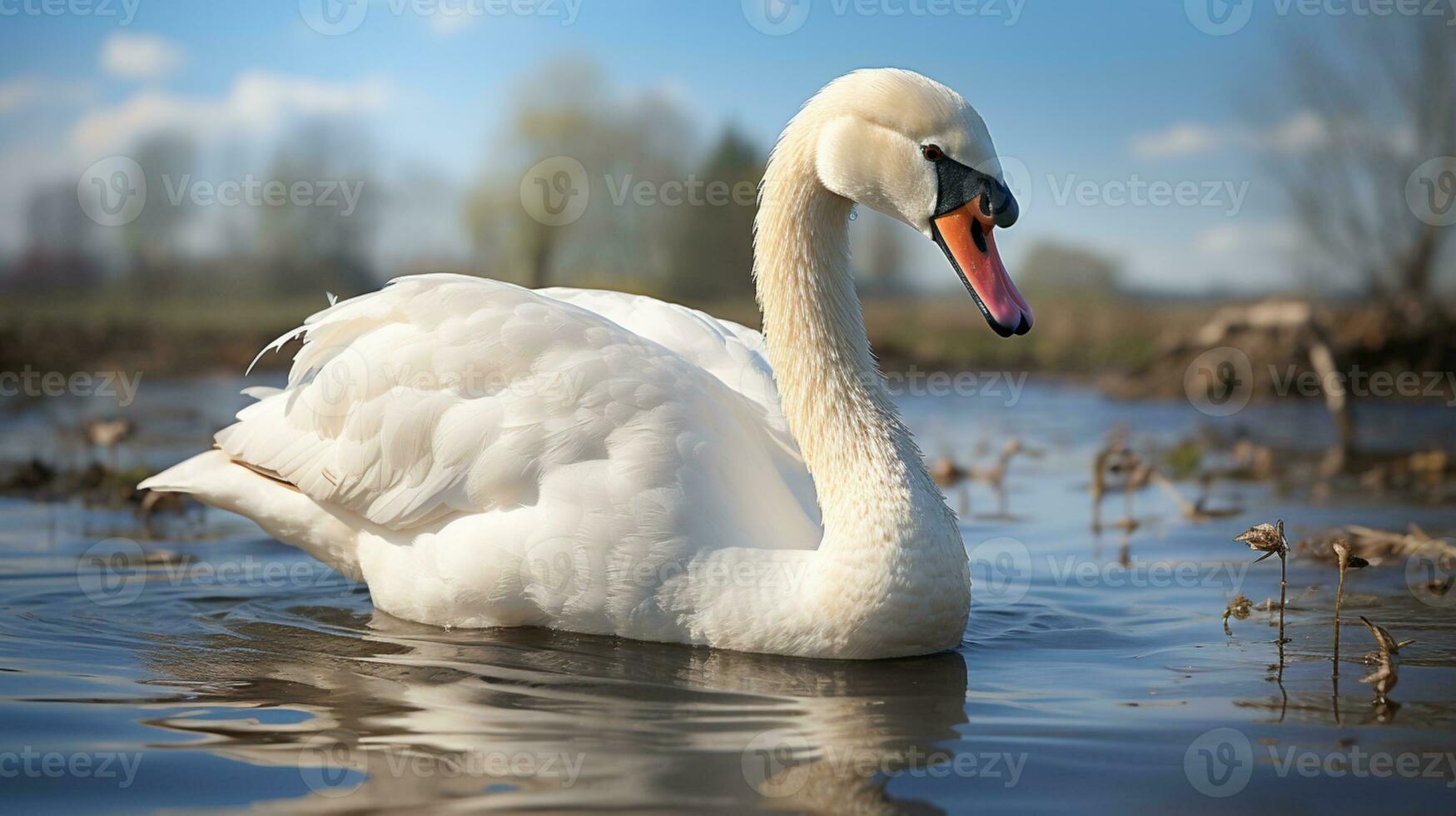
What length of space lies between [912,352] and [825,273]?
14474 mm

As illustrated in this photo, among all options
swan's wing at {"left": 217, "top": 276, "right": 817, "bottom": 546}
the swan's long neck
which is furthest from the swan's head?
swan's wing at {"left": 217, "top": 276, "right": 817, "bottom": 546}

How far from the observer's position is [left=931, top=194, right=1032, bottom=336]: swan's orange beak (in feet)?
14.5

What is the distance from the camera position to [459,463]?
193 inches

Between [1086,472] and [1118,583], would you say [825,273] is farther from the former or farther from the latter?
[1086,472]

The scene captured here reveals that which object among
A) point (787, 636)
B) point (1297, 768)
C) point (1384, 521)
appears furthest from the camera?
point (1384, 521)

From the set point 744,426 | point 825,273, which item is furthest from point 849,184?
point 744,426

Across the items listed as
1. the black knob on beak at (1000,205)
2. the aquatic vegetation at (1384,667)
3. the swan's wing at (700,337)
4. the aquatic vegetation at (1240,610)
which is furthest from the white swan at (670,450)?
the aquatic vegetation at (1384,667)

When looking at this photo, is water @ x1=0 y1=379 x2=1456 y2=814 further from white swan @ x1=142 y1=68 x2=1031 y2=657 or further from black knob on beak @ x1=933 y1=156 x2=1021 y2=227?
black knob on beak @ x1=933 y1=156 x2=1021 y2=227

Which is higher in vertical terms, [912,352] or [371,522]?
[912,352]

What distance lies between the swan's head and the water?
126 cm

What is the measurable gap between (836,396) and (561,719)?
1662 millimetres

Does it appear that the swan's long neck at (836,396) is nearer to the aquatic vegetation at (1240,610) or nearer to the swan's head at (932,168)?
the swan's head at (932,168)

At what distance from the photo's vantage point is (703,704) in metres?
3.94

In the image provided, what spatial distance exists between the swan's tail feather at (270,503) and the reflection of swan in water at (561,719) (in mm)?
436
